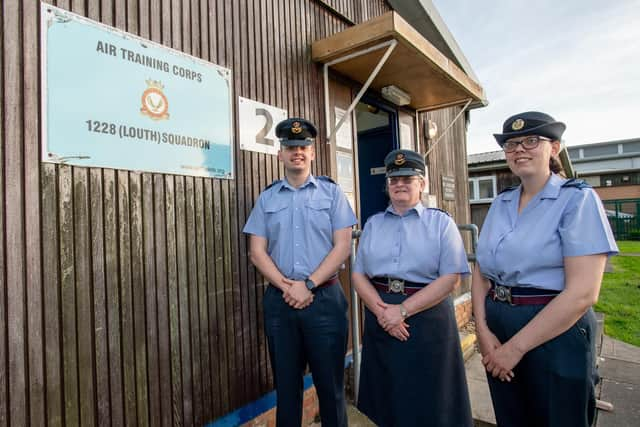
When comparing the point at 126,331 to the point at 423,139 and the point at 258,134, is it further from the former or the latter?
the point at 423,139

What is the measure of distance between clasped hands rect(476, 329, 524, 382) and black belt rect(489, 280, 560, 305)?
0.53 feet

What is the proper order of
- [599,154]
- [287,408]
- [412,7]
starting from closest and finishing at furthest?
[287,408] → [412,7] → [599,154]

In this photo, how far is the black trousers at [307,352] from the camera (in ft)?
6.19

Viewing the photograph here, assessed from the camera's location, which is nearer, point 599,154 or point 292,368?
point 292,368

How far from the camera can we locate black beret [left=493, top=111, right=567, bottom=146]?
4.71ft

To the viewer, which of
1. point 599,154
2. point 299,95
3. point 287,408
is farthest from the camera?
point 599,154

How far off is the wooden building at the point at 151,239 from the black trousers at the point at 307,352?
1.40 feet

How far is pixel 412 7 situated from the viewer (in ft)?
13.9

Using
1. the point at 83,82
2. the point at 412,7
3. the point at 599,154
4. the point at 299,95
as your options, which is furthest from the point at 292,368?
the point at 599,154

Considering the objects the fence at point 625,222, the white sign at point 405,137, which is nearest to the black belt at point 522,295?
the white sign at point 405,137

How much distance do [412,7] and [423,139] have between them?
1496mm

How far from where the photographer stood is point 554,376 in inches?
52.3

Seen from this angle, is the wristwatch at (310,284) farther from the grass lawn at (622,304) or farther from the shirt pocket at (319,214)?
the grass lawn at (622,304)

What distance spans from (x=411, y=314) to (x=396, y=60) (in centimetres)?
205
